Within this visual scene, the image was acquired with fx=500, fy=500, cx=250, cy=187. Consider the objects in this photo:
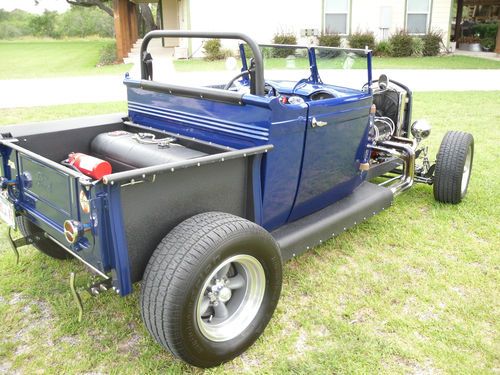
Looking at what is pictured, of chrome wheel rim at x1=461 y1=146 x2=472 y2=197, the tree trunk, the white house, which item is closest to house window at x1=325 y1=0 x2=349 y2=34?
the white house

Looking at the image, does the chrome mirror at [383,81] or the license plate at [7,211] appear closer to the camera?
the license plate at [7,211]

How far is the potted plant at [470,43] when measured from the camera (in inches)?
860

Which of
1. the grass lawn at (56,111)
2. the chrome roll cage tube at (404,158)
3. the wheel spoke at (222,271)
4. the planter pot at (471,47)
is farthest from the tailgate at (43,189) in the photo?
the planter pot at (471,47)

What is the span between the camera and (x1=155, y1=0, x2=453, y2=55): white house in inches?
701

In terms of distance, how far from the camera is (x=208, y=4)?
17.5 metres

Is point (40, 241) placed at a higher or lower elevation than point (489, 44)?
lower

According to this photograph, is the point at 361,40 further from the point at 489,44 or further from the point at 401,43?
the point at 489,44

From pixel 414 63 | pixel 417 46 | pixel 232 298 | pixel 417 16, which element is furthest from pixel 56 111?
pixel 417 16

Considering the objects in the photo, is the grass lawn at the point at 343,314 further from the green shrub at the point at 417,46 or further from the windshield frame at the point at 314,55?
the green shrub at the point at 417,46

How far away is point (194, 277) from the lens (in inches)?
87.0

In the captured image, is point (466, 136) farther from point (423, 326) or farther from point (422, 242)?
point (423, 326)

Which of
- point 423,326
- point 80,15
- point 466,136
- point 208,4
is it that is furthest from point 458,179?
point 80,15

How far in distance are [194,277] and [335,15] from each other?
1800cm

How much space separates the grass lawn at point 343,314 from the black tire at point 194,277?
0.19 meters
